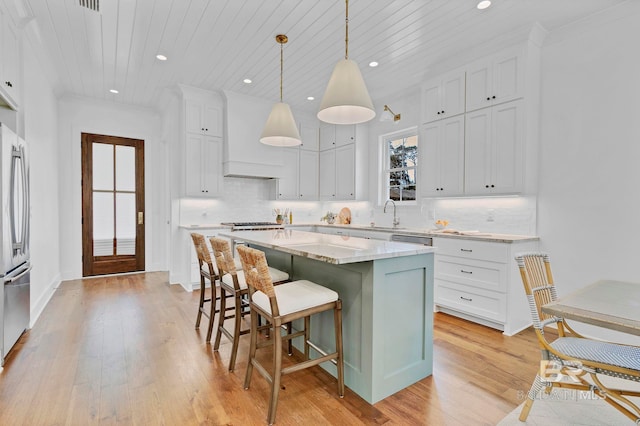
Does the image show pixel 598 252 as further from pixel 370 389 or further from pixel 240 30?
pixel 240 30

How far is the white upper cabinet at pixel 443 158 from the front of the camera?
3.64 m

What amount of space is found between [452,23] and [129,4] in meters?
2.92

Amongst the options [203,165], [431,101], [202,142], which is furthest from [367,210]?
[202,142]

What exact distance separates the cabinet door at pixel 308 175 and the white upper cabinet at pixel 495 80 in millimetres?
3075

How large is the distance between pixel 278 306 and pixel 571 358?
146 centimetres

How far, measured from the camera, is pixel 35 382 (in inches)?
83.4

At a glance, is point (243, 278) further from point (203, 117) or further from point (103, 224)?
point (103, 224)

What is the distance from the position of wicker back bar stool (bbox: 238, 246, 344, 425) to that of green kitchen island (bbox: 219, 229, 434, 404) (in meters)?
0.13

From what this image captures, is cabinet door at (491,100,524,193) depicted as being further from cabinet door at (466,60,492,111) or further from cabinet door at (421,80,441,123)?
cabinet door at (421,80,441,123)

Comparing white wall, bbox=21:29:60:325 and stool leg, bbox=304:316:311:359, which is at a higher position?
white wall, bbox=21:29:60:325

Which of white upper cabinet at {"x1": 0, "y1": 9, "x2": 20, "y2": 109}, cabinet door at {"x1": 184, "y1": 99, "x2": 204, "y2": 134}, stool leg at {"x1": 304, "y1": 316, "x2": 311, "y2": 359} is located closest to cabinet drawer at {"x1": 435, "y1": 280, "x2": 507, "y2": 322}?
stool leg at {"x1": 304, "y1": 316, "x2": 311, "y2": 359}

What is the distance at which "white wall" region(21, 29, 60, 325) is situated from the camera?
10.9ft

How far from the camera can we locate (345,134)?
5.49 meters

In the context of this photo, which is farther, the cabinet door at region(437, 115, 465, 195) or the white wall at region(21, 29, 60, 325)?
the cabinet door at region(437, 115, 465, 195)
